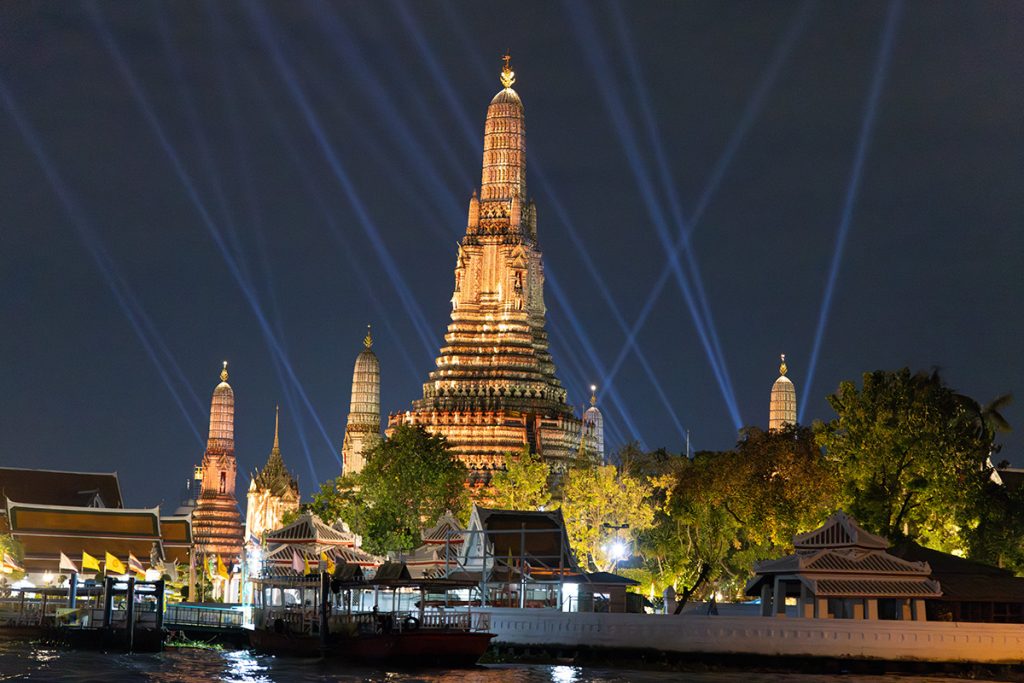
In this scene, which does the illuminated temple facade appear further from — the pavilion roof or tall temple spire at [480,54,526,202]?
the pavilion roof

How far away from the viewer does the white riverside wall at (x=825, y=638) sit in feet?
170

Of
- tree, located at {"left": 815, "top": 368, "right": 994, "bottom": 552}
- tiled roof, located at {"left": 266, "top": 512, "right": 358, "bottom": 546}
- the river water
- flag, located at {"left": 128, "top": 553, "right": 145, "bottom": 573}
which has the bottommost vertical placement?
the river water

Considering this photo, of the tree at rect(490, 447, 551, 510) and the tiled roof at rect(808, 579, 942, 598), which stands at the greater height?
the tree at rect(490, 447, 551, 510)

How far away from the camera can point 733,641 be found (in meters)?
52.4

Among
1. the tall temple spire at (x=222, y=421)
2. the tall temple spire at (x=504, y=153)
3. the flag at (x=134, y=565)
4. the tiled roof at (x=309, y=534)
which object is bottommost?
the flag at (x=134, y=565)

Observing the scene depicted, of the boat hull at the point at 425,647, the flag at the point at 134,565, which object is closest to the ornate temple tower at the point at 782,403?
the flag at the point at 134,565

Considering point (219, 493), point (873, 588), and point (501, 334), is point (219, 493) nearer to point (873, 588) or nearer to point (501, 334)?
point (501, 334)

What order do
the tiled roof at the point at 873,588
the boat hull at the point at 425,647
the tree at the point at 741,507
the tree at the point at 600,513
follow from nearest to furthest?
the boat hull at the point at 425,647 < the tiled roof at the point at 873,588 < the tree at the point at 741,507 < the tree at the point at 600,513

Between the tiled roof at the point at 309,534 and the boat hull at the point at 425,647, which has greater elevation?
the tiled roof at the point at 309,534

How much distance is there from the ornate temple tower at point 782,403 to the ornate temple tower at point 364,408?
31.6m

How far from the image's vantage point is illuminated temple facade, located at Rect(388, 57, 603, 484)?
105m

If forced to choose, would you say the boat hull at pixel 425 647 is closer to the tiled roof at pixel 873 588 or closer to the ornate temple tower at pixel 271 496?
the tiled roof at pixel 873 588

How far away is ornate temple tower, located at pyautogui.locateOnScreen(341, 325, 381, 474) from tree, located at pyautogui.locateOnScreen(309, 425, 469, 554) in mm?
31866

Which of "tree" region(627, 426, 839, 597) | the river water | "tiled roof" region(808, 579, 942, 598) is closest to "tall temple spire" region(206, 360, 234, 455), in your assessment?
"tree" region(627, 426, 839, 597)
